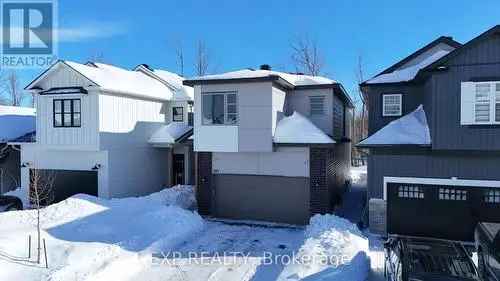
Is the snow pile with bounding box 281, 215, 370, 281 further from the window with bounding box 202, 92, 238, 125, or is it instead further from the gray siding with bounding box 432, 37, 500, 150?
the window with bounding box 202, 92, 238, 125

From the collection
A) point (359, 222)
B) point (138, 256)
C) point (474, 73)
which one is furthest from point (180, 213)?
point (474, 73)

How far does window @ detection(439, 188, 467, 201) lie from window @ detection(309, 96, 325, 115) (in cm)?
597

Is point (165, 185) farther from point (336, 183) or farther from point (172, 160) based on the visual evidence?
point (336, 183)

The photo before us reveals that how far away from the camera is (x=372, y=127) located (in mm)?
15688

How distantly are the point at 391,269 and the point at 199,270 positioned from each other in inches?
200

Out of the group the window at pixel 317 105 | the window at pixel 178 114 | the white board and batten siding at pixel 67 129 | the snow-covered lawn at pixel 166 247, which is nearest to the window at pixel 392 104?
the window at pixel 317 105

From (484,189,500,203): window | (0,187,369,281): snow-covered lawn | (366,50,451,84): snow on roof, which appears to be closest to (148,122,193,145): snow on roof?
(0,187,369,281): snow-covered lawn

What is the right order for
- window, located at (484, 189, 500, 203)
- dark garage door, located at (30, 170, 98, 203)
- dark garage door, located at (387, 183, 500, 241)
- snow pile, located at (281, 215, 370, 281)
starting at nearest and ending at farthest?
snow pile, located at (281, 215, 370, 281) < window, located at (484, 189, 500, 203) < dark garage door, located at (387, 183, 500, 241) < dark garage door, located at (30, 170, 98, 203)

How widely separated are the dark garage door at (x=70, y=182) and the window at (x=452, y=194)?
16.1 m

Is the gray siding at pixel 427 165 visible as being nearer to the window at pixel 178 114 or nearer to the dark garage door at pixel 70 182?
the window at pixel 178 114

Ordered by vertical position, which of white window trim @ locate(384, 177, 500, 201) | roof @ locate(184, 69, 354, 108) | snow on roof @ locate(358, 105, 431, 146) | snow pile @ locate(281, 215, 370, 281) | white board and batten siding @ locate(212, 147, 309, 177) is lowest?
snow pile @ locate(281, 215, 370, 281)

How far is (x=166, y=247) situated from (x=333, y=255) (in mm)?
5293

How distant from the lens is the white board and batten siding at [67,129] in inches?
704

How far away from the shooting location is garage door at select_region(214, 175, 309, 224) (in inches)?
617
